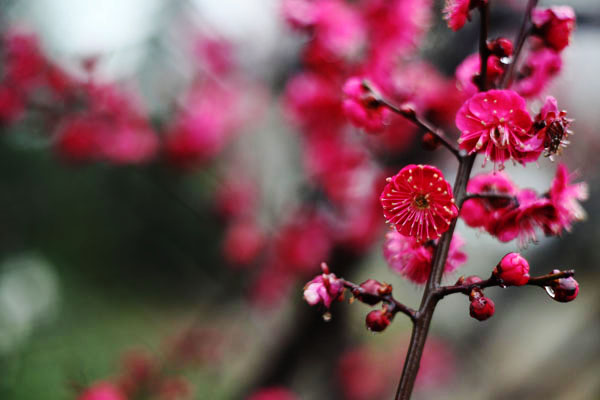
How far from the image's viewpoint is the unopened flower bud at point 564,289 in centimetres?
53

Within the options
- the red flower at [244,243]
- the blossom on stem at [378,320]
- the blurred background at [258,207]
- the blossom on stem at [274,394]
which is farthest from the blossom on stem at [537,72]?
the red flower at [244,243]

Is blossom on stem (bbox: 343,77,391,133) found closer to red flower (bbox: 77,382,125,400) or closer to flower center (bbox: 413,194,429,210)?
flower center (bbox: 413,194,429,210)

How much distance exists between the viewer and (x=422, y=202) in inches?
23.7

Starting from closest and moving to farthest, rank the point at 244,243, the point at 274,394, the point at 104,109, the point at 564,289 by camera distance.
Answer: the point at 564,289
the point at 274,394
the point at 104,109
the point at 244,243

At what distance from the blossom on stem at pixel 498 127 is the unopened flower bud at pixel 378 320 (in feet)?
0.76

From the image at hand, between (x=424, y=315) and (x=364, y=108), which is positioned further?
(x=364, y=108)

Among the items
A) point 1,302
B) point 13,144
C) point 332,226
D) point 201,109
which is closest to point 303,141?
point 332,226

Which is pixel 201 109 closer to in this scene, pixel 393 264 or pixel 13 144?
pixel 393 264

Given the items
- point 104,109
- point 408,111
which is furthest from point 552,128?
point 104,109

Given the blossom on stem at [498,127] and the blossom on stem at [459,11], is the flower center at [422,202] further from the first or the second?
the blossom on stem at [459,11]

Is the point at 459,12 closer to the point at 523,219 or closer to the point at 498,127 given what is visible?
the point at 498,127

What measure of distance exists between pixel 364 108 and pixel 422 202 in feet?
0.68

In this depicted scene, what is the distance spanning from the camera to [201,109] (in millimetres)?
2791

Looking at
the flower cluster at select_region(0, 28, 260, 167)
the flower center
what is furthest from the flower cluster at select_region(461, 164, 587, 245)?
the flower cluster at select_region(0, 28, 260, 167)
